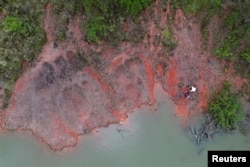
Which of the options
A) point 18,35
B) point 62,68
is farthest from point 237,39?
point 18,35

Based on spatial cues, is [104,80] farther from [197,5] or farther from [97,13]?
[197,5]

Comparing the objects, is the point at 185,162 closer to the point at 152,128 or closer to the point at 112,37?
the point at 152,128

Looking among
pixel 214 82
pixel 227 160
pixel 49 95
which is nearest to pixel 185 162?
pixel 227 160

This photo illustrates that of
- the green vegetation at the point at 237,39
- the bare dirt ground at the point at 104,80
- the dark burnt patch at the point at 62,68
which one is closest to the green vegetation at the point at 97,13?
the bare dirt ground at the point at 104,80

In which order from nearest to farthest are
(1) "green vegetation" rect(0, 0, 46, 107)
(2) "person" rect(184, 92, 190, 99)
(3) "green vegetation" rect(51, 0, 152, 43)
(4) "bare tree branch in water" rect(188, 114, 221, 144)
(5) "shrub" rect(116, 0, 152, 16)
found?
(5) "shrub" rect(116, 0, 152, 16) → (3) "green vegetation" rect(51, 0, 152, 43) → (1) "green vegetation" rect(0, 0, 46, 107) → (4) "bare tree branch in water" rect(188, 114, 221, 144) → (2) "person" rect(184, 92, 190, 99)

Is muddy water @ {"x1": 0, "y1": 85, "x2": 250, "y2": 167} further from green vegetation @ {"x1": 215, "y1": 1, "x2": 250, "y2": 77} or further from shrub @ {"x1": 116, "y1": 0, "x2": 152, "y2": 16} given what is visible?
shrub @ {"x1": 116, "y1": 0, "x2": 152, "y2": 16}

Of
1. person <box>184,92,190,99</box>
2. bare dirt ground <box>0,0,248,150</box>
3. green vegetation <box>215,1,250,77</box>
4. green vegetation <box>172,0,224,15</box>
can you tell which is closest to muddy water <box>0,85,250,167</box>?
bare dirt ground <box>0,0,248,150</box>
